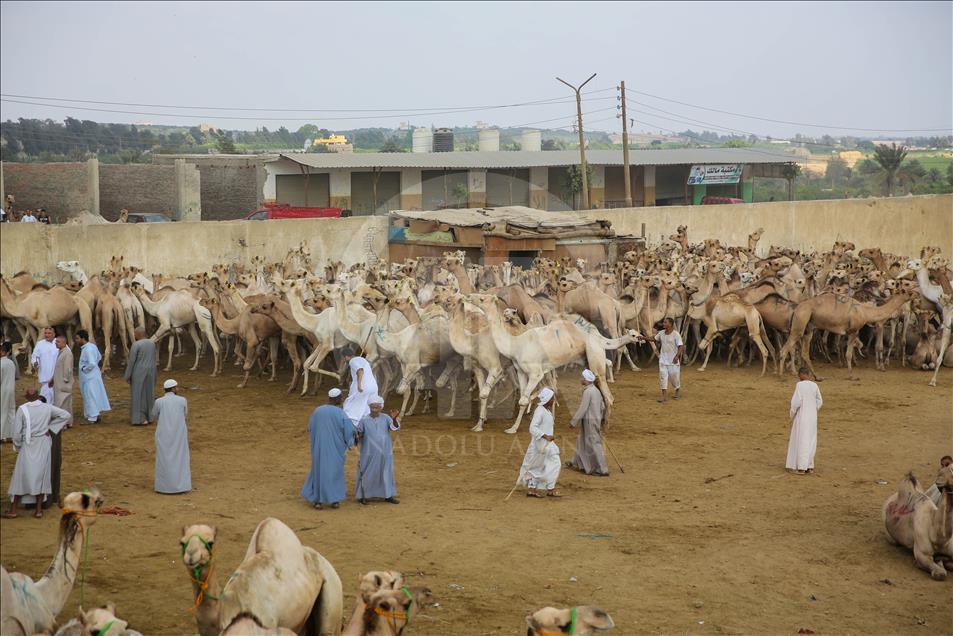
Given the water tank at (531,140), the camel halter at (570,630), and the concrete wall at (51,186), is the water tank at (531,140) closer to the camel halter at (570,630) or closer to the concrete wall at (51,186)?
the concrete wall at (51,186)

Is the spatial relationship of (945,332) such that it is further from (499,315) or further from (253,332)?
(253,332)

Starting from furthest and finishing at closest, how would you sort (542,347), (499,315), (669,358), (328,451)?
(669,358) → (499,315) → (542,347) → (328,451)

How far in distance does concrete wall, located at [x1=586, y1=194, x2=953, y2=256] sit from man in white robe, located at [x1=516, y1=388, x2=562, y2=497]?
1946 cm

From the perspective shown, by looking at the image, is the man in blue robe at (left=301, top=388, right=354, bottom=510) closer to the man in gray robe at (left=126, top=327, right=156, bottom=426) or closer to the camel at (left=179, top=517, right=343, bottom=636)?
the camel at (left=179, top=517, right=343, bottom=636)

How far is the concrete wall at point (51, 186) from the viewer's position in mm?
25000

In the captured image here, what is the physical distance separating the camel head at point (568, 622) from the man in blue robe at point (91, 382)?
31.1ft

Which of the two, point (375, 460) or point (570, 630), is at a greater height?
point (375, 460)

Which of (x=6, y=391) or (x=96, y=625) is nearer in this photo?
(x=96, y=625)

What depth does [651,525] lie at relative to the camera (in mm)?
9539

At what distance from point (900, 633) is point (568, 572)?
2.41m

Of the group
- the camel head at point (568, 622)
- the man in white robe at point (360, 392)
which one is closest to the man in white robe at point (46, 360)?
the man in white robe at point (360, 392)

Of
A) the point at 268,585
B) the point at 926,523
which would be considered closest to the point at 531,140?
the point at 926,523

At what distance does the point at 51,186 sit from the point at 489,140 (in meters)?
22.3

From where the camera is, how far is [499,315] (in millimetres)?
13523
